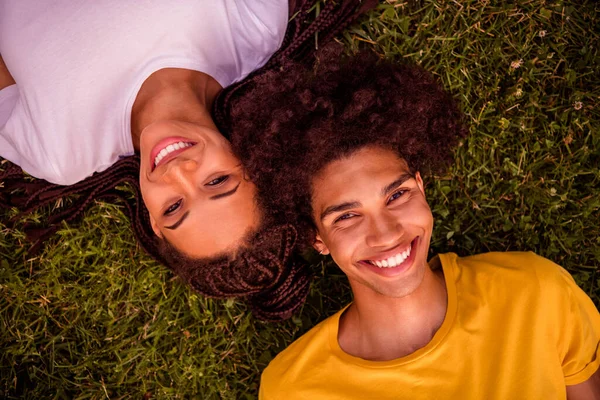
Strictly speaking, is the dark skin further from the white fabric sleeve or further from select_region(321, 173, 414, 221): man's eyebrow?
select_region(321, 173, 414, 221): man's eyebrow

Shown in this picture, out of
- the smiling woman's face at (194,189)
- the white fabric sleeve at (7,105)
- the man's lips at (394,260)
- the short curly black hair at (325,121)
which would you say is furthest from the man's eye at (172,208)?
the white fabric sleeve at (7,105)

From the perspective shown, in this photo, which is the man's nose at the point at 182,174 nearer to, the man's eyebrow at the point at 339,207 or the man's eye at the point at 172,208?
the man's eye at the point at 172,208

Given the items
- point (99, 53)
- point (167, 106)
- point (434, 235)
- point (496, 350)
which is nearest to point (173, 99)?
point (167, 106)

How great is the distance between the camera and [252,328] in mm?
3514

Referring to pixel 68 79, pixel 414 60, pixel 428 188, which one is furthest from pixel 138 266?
pixel 414 60

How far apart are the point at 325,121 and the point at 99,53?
4.22 feet

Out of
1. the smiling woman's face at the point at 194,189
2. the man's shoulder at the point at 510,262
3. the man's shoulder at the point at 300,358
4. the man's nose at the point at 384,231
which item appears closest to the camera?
the man's nose at the point at 384,231

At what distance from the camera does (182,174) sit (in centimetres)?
253

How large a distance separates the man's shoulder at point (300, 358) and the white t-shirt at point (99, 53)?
1498 mm

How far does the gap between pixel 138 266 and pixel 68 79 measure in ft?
4.29

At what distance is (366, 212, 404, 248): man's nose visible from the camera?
7.93 ft

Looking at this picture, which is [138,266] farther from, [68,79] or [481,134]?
[481,134]

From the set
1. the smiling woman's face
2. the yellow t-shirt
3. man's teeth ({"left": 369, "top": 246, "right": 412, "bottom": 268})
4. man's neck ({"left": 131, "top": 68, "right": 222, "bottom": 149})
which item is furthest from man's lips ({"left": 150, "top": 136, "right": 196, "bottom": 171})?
the yellow t-shirt

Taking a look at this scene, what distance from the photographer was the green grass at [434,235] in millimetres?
3316
